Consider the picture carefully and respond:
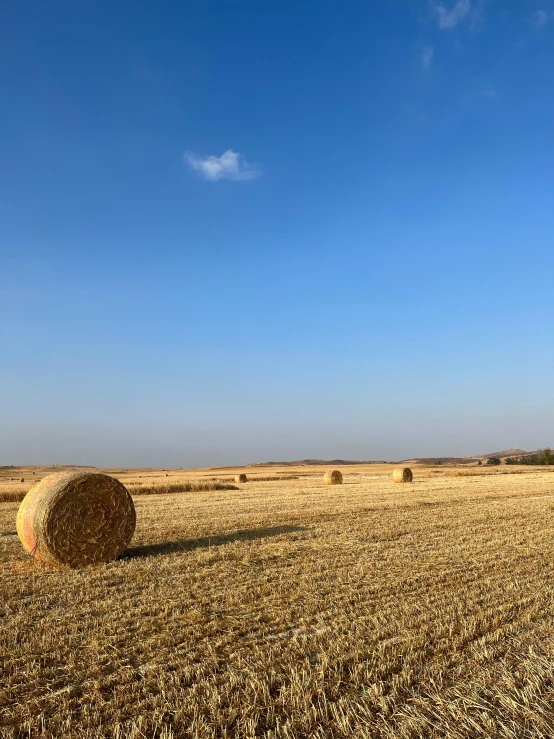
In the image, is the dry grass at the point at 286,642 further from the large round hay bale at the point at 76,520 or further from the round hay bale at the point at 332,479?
the round hay bale at the point at 332,479

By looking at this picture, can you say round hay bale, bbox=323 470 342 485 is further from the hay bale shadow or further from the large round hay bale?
the large round hay bale

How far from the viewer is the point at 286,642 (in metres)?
5.53

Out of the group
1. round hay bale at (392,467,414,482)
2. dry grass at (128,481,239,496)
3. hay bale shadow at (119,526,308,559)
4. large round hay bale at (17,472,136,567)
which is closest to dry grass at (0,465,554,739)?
hay bale shadow at (119,526,308,559)

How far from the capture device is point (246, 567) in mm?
9047

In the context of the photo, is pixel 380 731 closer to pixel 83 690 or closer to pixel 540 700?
pixel 540 700

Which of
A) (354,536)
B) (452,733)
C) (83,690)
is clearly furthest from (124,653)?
(354,536)

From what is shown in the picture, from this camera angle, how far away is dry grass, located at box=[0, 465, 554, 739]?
4066 mm

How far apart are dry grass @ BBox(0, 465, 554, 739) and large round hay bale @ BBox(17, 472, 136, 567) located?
15.9 inches

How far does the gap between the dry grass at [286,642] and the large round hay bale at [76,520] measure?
1.32 ft

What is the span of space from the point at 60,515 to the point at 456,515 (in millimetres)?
10385

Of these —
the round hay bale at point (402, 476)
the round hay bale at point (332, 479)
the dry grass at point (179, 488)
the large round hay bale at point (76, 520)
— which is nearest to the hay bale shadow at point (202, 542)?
the large round hay bale at point (76, 520)

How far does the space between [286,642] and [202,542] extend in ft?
21.2

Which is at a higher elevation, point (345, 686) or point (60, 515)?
point (60, 515)

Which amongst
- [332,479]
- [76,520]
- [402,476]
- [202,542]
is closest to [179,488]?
[332,479]
